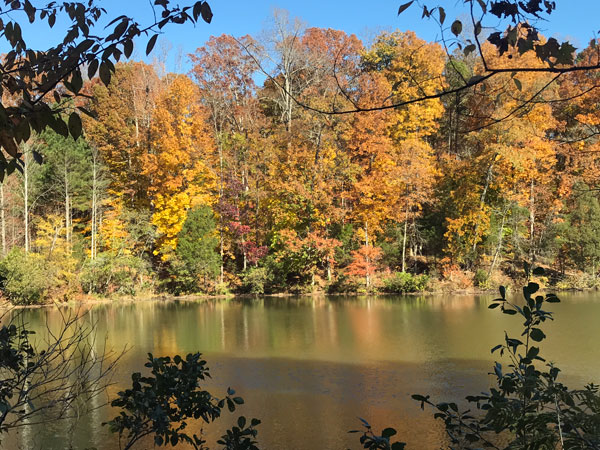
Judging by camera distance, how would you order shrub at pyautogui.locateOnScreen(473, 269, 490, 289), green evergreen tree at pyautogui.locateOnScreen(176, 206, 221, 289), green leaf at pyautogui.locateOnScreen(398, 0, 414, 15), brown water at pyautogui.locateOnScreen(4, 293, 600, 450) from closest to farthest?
green leaf at pyautogui.locateOnScreen(398, 0, 414, 15)
brown water at pyautogui.locateOnScreen(4, 293, 600, 450)
shrub at pyautogui.locateOnScreen(473, 269, 490, 289)
green evergreen tree at pyautogui.locateOnScreen(176, 206, 221, 289)

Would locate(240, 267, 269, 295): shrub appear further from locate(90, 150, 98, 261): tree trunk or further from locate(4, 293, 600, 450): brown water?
locate(90, 150, 98, 261): tree trunk

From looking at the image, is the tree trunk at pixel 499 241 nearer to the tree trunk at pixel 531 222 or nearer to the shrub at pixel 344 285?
the tree trunk at pixel 531 222

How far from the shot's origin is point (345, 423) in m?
6.19

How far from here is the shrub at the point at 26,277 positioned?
17312 millimetres

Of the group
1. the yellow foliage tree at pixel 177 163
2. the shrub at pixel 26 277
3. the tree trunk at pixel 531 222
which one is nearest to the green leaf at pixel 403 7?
the shrub at pixel 26 277

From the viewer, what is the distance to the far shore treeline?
1902cm

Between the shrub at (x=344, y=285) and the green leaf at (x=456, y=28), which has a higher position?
the green leaf at (x=456, y=28)

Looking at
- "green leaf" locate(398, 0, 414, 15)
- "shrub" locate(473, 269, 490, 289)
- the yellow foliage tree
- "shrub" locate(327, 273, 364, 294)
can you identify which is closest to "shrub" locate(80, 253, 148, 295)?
the yellow foliage tree

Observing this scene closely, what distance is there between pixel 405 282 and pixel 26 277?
41.9 ft

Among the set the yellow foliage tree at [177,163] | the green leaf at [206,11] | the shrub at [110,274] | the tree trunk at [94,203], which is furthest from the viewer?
the yellow foliage tree at [177,163]

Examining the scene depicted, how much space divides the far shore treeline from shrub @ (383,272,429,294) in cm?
6

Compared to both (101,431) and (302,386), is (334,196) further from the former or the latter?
(101,431)

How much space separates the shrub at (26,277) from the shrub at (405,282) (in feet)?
38.5

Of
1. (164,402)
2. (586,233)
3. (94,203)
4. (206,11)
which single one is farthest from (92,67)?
(94,203)
